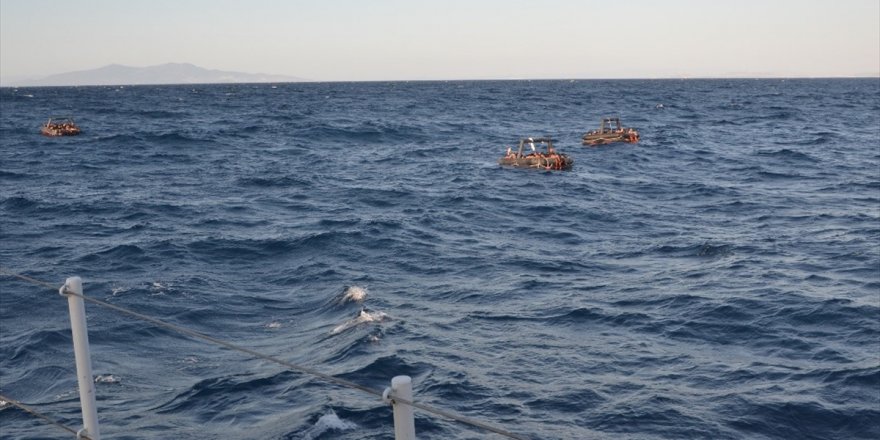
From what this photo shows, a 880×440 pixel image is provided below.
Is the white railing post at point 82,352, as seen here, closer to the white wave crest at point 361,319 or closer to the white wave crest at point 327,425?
the white wave crest at point 327,425

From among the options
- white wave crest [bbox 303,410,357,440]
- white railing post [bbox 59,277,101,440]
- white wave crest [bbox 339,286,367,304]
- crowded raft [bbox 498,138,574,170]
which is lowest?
white wave crest [bbox 303,410,357,440]

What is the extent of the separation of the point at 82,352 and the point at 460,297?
17.4m

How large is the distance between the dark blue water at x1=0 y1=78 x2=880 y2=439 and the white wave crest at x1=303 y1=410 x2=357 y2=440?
0.13 feet

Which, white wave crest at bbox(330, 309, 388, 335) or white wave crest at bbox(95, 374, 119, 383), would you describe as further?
white wave crest at bbox(330, 309, 388, 335)

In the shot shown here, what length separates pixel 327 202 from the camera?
39.0 meters

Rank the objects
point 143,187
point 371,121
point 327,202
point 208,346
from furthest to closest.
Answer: point 371,121, point 143,187, point 327,202, point 208,346

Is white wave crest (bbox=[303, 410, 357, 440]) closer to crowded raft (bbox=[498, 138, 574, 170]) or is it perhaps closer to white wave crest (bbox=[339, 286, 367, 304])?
white wave crest (bbox=[339, 286, 367, 304])

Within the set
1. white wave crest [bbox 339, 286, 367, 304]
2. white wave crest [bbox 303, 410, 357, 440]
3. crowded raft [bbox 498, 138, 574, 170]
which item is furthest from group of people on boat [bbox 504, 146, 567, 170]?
white wave crest [bbox 303, 410, 357, 440]

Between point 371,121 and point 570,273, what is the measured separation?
6446cm

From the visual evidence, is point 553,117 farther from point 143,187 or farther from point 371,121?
point 143,187

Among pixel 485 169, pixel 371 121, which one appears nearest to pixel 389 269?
pixel 485 169

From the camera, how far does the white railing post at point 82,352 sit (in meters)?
4.39

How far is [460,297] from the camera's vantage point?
71.3 ft

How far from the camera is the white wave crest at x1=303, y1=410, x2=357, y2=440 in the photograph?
13548mm
